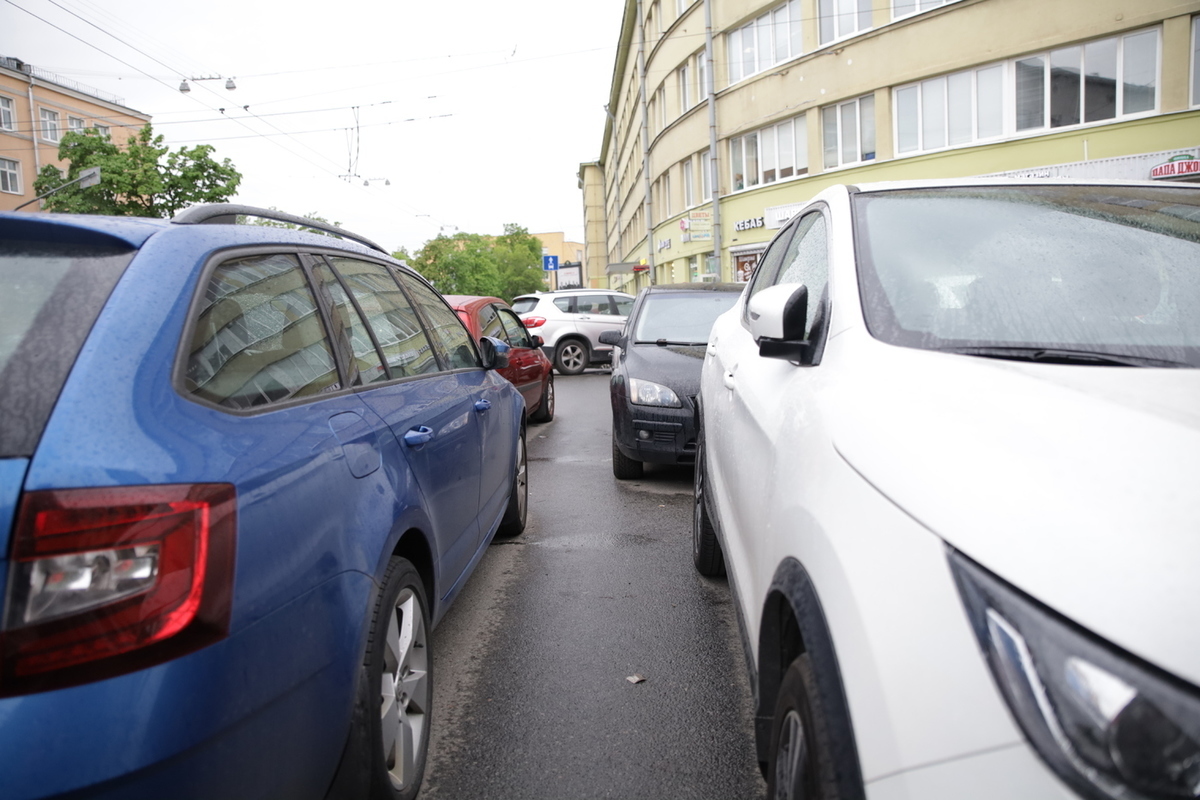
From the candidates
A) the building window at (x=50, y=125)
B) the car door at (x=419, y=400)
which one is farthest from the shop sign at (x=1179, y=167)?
the building window at (x=50, y=125)

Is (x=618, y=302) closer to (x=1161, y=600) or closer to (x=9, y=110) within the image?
(x=1161, y=600)

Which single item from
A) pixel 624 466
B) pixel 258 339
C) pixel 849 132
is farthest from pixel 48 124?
pixel 258 339

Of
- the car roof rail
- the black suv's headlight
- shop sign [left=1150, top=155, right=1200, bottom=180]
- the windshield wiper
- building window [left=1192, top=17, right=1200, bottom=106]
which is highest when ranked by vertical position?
building window [left=1192, top=17, right=1200, bottom=106]

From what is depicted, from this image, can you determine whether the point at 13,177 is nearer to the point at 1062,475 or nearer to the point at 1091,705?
the point at 1062,475

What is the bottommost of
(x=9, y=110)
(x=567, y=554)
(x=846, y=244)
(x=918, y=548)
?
(x=567, y=554)

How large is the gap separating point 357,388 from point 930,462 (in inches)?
67.3

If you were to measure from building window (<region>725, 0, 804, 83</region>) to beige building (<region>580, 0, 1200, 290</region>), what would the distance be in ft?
0.18

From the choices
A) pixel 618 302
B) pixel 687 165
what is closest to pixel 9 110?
pixel 687 165

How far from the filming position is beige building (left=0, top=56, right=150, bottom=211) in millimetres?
45750

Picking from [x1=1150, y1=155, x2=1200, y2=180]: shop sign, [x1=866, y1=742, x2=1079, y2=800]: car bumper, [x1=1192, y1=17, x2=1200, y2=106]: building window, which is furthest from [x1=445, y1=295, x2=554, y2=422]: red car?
[x1=1192, y1=17, x2=1200, y2=106]: building window

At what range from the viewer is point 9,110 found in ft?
152

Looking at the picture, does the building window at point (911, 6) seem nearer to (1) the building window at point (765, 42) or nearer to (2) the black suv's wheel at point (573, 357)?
(1) the building window at point (765, 42)

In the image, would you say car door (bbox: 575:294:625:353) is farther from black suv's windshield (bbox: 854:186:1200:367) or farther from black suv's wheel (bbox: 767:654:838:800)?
black suv's wheel (bbox: 767:654:838:800)

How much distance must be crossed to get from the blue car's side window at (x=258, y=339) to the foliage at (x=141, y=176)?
37356 millimetres
